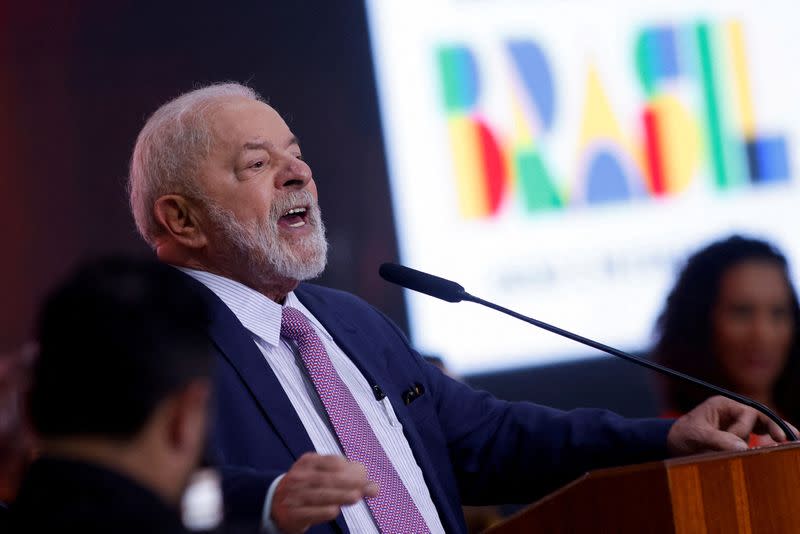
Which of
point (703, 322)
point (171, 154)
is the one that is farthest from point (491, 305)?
point (703, 322)

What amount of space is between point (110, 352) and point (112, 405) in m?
0.05

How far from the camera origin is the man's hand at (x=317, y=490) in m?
1.29

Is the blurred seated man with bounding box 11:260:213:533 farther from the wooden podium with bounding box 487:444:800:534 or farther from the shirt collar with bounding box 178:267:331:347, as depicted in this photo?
the shirt collar with bounding box 178:267:331:347

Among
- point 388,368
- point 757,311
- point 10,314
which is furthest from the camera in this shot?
point 10,314

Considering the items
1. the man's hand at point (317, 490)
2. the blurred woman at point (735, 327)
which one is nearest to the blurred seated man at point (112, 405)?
the man's hand at point (317, 490)

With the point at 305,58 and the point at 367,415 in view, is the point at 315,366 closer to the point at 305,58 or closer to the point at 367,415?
the point at 367,415

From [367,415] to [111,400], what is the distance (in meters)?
0.93

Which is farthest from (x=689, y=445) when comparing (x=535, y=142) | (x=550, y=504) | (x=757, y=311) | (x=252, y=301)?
(x=535, y=142)

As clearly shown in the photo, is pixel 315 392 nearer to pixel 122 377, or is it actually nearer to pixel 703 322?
pixel 122 377

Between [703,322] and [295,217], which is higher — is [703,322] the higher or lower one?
the lower one

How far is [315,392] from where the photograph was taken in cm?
A: 185

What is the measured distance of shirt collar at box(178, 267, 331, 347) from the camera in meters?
1.90

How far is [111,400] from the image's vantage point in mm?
1007

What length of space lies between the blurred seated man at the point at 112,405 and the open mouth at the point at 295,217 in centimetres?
104
